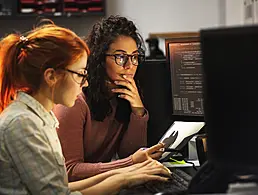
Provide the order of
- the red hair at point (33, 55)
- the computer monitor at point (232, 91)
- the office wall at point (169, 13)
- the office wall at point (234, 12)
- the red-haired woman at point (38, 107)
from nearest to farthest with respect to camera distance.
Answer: the computer monitor at point (232, 91) < the red-haired woman at point (38, 107) < the red hair at point (33, 55) < the office wall at point (234, 12) < the office wall at point (169, 13)

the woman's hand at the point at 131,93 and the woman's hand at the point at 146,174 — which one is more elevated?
the woman's hand at the point at 131,93

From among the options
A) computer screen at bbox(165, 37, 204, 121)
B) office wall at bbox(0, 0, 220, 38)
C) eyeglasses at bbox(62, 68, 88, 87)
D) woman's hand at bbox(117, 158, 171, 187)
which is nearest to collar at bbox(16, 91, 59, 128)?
eyeglasses at bbox(62, 68, 88, 87)

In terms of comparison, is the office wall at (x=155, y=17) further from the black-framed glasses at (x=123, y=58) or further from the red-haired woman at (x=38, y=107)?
the red-haired woman at (x=38, y=107)

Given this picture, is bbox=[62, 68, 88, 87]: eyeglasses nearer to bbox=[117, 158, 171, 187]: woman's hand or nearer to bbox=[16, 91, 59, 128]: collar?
bbox=[16, 91, 59, 128]: collar

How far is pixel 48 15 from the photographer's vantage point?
17.5 ft

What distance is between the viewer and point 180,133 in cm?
208

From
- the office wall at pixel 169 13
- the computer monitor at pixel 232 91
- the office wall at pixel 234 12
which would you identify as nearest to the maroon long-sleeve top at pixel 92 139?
the computer monitor at pixel 232 91

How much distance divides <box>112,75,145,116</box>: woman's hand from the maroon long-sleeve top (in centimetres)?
3

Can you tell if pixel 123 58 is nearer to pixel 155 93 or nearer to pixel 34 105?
pixel 155 93

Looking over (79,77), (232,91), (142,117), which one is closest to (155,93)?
(142,117)

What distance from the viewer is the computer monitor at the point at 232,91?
3.81ft

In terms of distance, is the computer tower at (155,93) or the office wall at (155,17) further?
the office wall at (155,17)

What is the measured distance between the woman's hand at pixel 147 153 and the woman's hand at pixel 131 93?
26cm

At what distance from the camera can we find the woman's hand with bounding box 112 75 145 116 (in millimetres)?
2107
